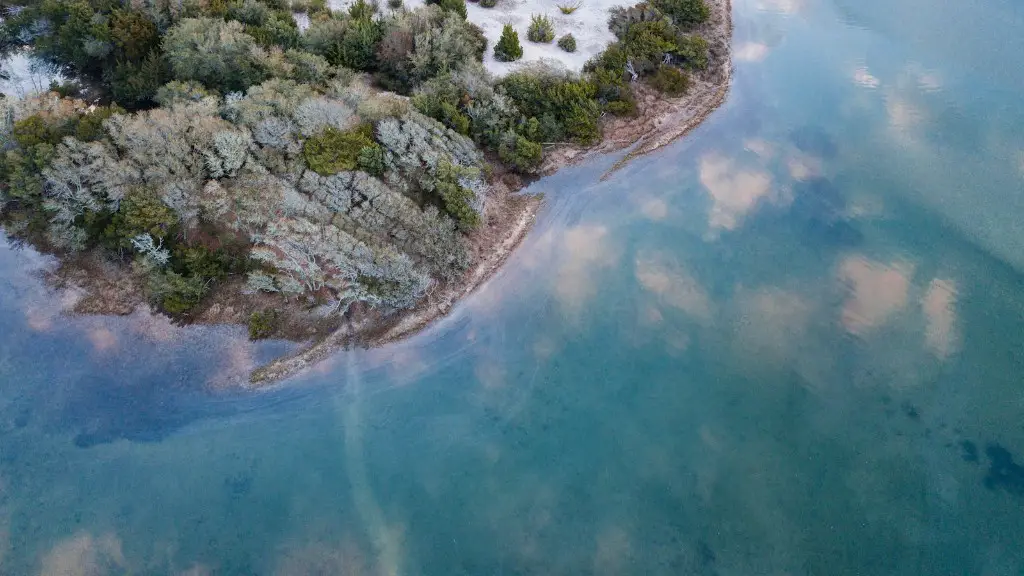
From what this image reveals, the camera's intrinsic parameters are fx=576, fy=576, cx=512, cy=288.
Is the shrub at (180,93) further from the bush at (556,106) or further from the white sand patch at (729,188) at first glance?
the white sand patch at (729,188)

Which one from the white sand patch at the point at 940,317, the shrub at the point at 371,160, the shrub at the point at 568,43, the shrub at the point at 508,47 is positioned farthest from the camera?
the shrub at the point at 568,43

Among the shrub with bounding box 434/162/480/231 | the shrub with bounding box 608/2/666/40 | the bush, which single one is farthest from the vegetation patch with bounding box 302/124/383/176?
the shrub with bounding box 608/2/666/40

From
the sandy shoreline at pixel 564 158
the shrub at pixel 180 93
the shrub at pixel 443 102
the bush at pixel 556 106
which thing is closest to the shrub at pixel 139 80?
the shrub at pixel 180 93

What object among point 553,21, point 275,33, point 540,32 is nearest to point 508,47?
point 540,32

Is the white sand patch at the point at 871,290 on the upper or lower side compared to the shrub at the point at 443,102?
lower

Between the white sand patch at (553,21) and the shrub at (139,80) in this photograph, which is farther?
the white sand patch at (553,21)

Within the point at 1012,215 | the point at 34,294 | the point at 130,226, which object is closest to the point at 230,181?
the point at 130,226
